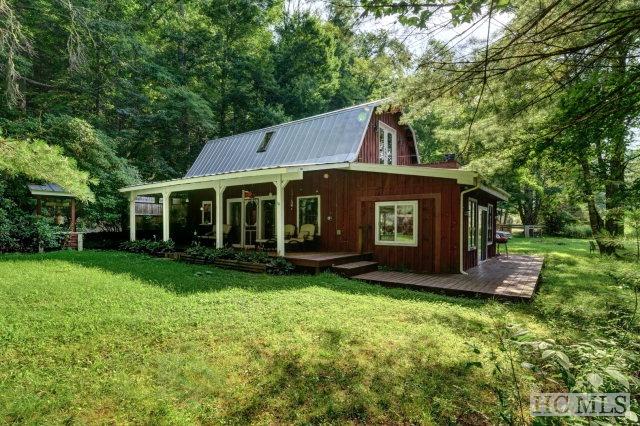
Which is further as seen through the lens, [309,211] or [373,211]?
[309,211]

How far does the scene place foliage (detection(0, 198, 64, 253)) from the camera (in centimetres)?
1129

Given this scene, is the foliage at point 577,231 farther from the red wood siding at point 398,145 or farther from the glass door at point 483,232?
the glass door at point 483,232

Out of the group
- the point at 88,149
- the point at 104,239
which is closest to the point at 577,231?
the point at 104,239

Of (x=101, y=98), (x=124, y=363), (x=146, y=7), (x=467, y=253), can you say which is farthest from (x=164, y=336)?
(x=146, y=7)

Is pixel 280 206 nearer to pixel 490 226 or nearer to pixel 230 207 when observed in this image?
pixel 230 207

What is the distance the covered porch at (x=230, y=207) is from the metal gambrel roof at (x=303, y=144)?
3.87 feet

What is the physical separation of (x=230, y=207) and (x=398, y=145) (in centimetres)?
723

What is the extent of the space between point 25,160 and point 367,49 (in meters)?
4.21

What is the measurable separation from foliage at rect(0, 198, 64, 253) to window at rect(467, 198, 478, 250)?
45.3 ft

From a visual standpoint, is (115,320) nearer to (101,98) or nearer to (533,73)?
(533,73)

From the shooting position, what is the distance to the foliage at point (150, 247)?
37.8 feet

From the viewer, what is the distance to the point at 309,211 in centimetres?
1156

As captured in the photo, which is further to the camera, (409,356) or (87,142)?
(87,142)

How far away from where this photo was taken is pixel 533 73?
369cm
